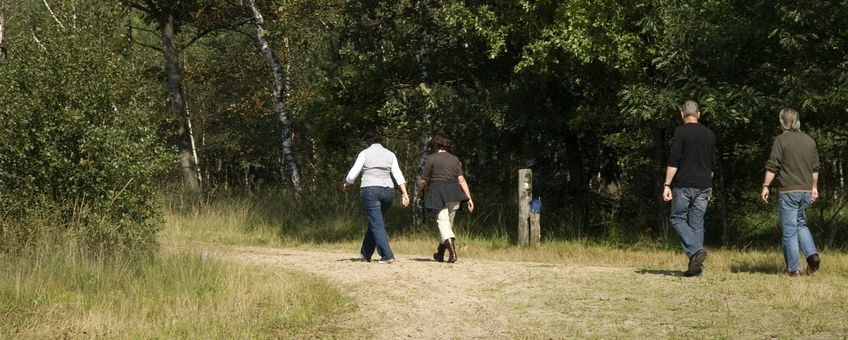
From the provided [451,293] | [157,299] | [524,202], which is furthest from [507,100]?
[157,299]

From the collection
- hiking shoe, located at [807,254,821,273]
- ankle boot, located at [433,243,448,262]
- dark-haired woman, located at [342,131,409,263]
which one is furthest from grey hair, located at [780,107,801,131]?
dark-haired woman, located at [342,131,409,263]

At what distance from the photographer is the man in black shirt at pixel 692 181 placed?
36.9 ft

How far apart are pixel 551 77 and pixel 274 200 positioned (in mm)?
8773

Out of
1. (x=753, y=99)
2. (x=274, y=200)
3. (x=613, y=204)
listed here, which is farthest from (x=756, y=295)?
(x=274, y=200)

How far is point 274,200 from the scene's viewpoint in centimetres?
2558

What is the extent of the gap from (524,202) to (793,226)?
6.61 metres

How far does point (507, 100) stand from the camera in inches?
774

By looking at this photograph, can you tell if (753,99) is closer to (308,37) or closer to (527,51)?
(527,51)

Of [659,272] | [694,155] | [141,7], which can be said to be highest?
[141,7]

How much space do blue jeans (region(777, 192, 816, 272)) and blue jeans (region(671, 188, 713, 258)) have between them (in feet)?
2.69

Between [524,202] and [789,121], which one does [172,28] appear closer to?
[524,202]

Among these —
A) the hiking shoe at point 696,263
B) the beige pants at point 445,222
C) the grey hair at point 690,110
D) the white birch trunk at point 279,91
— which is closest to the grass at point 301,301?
the hiking shoe at point 696,263

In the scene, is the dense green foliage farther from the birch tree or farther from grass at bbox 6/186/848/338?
the birch tree

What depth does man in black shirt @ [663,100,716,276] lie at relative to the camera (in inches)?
443
